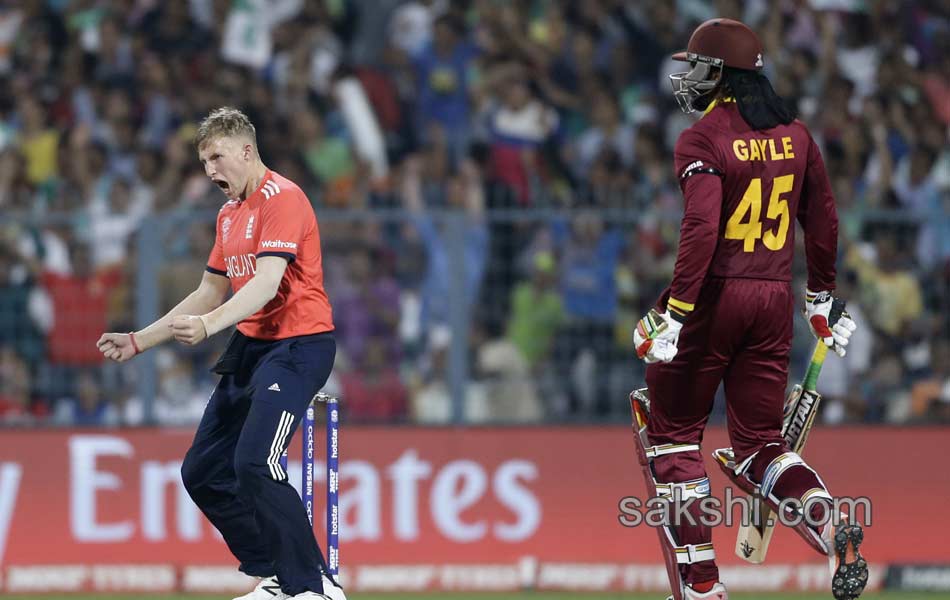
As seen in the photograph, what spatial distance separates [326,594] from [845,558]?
2.36 meters

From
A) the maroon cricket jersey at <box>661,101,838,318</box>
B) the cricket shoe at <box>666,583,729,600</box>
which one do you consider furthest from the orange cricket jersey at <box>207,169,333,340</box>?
the cricket shoe at <box>666,583,729,600</box>

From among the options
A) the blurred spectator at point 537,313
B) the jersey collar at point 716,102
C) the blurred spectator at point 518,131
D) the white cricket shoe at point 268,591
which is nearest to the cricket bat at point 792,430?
the jersey collar at point 716,102

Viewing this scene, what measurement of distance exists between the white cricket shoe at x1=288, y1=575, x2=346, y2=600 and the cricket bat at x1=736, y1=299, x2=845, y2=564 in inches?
76.2

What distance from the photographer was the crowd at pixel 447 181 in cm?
1123

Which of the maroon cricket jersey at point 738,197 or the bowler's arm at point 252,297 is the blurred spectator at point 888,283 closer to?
the maroon cricket jersey at point 738,197

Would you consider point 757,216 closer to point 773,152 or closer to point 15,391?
point 773,152

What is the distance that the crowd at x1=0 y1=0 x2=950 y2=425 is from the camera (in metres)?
11.2

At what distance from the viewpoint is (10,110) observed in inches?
571

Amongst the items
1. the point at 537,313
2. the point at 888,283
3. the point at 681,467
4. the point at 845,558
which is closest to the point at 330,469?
the point at 681,467

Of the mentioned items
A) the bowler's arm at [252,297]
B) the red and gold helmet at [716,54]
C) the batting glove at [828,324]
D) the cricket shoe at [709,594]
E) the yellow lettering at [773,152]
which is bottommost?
the cricket shoe at [709,594]

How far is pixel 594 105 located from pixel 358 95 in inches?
84.2

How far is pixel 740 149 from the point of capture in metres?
7.20

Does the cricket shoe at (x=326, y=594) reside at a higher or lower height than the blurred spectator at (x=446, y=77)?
lower

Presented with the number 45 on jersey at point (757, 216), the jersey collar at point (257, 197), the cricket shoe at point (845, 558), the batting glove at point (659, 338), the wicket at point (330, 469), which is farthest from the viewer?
the wicket at point (330, 469)
